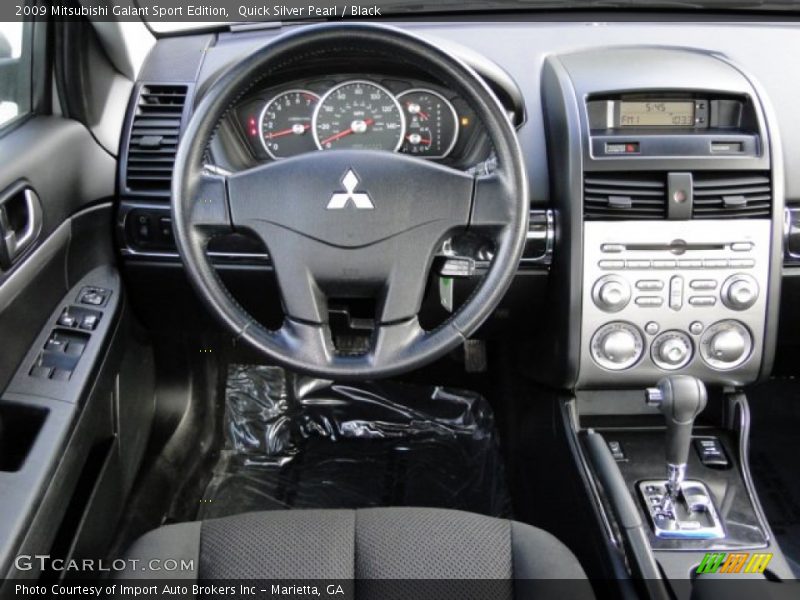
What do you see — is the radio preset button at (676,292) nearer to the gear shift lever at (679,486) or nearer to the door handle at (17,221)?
the gear shift lever at (679,486)

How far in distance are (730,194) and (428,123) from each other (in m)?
0.59

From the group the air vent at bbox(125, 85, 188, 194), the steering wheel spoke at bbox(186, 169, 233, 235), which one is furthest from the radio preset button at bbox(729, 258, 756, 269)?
the air vent at bbox(125, 85, 188, 194)

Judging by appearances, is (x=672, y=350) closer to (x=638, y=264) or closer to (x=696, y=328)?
(x=696, y=328)

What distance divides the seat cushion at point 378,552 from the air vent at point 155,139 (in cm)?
74

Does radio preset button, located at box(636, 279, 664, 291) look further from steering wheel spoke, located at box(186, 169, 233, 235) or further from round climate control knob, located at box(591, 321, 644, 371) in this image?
steering wheel spoke, located at box(186, 169, 233, 235)

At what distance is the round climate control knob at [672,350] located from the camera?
5.88ft

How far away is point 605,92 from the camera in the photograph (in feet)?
5.74

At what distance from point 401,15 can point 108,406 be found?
3.50 ft

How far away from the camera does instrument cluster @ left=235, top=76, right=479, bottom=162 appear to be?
1735mm

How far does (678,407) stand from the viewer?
1.57m

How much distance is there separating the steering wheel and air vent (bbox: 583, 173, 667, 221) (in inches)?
14.6

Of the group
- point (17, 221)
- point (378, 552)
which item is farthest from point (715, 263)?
point (17, 221)

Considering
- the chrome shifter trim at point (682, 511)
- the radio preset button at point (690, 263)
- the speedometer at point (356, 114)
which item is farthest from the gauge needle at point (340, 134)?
the chrome shifter trim at point (682, 511)

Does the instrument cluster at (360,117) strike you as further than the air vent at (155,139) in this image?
No
